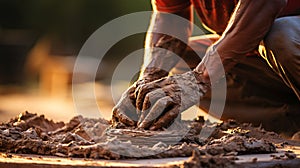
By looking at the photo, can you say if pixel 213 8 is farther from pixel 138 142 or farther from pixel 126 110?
pixel 138 142

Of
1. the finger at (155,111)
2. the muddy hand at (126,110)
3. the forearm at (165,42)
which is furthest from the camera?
the forearm at (165,42)

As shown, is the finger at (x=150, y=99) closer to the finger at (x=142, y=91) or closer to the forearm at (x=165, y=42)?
the finger at (x=142, y=91)

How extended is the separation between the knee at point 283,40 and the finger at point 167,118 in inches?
22.3

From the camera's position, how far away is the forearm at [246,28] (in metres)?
2.81

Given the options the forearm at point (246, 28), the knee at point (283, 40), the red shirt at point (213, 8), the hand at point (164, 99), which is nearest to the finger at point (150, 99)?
the hand at point (164, 99)

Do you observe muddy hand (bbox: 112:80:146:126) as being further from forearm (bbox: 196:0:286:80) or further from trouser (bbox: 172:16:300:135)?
trouser (bbox: 172:16:300:135)

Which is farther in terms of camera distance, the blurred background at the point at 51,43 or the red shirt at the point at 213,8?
the blurred background at the point at 51,43

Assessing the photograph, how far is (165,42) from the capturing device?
3.54 metres

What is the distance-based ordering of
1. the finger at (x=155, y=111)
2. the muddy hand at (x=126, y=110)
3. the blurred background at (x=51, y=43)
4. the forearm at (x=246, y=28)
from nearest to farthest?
the finger at (x=155, y=111)
the muddy hand at (x=126, y=110)
the forearm at (x=246, y=28)
the blurred background at (x=51, y=43)

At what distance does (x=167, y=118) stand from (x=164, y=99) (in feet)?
0.24

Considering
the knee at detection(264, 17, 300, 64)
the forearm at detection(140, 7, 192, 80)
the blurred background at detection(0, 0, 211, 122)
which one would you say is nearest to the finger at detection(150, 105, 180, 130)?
the knee at detection(264, 17, 300, 64)

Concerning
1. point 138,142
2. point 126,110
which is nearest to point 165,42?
point 126,110

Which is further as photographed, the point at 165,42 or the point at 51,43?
the point at 51,43

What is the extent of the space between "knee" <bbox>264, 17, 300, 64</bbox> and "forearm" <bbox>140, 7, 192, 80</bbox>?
0.62m
